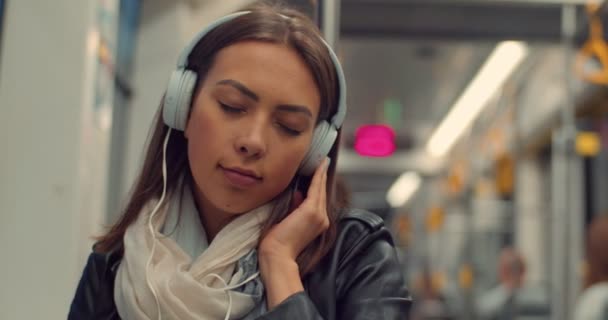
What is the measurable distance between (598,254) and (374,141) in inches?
221

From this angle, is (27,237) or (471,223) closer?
(27,237)

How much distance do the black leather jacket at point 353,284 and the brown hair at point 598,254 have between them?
2874mm

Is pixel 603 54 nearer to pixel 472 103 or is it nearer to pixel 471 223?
pixel 471 223

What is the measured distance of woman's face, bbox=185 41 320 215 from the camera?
128 centimetres

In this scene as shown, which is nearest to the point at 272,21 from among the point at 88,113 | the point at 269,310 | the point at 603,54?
the point at 269,310

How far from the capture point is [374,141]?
9.54 meters

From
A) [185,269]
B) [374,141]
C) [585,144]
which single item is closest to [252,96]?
[185,269]

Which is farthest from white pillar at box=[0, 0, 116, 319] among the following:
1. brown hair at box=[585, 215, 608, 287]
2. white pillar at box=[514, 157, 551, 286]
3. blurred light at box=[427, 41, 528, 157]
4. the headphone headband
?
white pillar at box=[514, 157, 551, 286]

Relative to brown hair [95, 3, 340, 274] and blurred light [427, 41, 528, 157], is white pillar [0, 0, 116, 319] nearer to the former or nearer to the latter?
brown hair [95, 3, 340, 274]

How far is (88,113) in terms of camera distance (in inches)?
107

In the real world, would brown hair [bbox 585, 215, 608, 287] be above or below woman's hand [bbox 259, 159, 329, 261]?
below

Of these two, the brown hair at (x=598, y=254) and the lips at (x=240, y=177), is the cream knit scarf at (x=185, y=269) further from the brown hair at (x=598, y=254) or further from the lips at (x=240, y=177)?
the brown hair at (x=598, y=254)

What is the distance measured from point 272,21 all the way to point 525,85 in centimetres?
848

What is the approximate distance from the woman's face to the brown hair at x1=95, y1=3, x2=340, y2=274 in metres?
0.02
